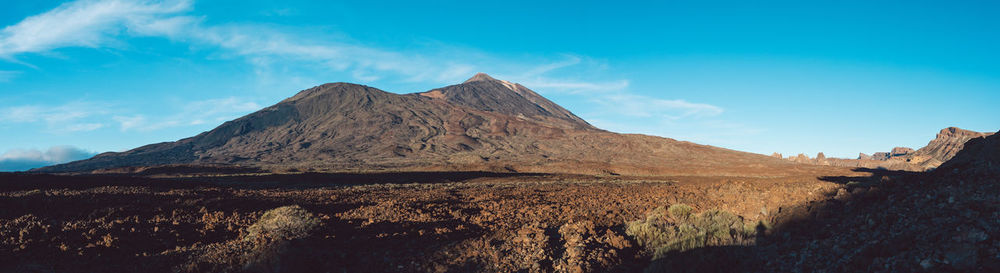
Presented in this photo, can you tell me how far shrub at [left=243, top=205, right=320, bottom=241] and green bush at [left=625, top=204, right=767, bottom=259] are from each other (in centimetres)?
775

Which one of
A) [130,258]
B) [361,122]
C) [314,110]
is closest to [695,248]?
[130,258]

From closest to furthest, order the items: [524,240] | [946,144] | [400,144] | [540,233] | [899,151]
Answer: [524,240]
[540,233]
[946,144]
[400,144]
[899,151]

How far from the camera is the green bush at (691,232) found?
28.1 feet

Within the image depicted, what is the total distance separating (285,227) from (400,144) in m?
99.1

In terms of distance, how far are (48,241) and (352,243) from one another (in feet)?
21.5

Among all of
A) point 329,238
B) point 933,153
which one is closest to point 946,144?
point 933,153

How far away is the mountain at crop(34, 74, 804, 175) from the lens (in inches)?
2955

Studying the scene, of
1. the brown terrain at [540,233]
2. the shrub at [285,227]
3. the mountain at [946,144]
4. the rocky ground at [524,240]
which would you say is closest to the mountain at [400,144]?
the mountain at [946,144]

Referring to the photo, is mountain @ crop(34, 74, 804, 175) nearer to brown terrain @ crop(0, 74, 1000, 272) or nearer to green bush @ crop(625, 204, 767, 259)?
brown terrain @ crop(0, 74, 1000, 272)

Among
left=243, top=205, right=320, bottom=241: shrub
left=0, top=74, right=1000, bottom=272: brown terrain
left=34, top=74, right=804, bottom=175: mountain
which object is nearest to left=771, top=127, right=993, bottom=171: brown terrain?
left=34, top=74, right=804, bottom=175: mountain

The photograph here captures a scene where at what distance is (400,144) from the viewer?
107 m

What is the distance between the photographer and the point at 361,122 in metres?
128

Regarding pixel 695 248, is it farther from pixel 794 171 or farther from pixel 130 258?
pixel 794 171

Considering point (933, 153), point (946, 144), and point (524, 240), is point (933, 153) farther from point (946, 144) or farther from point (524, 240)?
point (524, 240)
